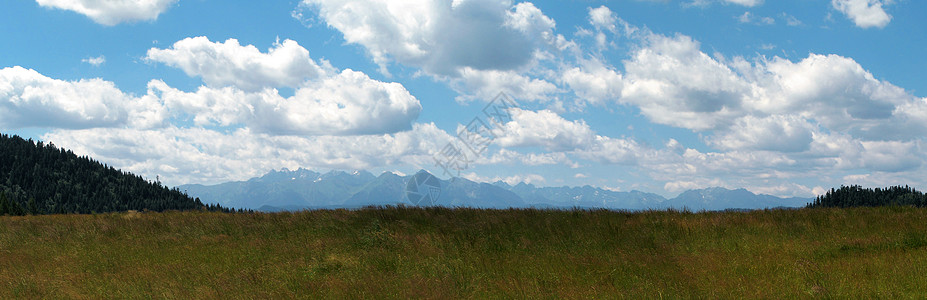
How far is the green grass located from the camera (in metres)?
10.0

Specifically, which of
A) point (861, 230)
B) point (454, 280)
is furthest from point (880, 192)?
point (454, 280)

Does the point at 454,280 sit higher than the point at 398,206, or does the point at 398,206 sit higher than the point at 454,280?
the point at 398,206

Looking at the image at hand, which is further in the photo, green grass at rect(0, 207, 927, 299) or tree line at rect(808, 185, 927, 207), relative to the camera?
tree line at rect(808, 185, 927, 207)

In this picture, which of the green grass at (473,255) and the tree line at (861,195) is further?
the tree line at (861,195)

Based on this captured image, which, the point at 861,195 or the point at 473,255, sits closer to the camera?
the point at 473,255

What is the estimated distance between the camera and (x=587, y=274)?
11.0 meters

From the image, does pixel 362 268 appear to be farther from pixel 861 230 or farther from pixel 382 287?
pixel 861 230

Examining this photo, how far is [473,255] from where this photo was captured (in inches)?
517

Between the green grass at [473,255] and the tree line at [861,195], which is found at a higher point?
the tree line at [861,195]

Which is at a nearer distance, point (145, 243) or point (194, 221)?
point (145, 243)

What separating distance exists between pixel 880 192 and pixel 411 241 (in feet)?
624

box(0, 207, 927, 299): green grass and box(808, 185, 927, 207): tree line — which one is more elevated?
box(808, 185, 927, 207): tree line

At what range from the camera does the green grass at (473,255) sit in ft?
32.9

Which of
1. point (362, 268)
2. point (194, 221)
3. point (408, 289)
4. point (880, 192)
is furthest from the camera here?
point (880, 192)
